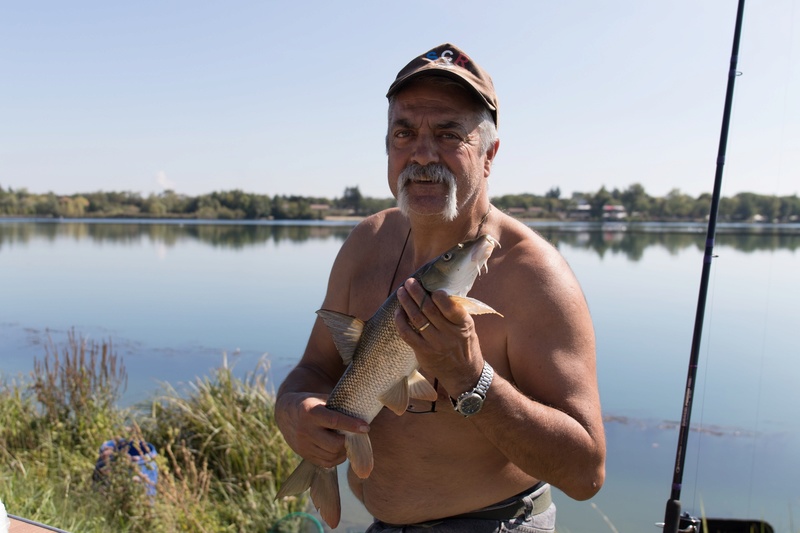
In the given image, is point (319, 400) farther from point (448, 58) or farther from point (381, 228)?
point (448, 58)

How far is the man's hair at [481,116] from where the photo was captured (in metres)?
2.47

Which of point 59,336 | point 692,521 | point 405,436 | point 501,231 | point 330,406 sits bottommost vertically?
point 59,336

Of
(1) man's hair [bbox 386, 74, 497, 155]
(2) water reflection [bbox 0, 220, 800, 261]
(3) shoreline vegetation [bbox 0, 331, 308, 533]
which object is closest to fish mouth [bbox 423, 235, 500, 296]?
(1) man's hair [bbox 386, 74, 497, 155]

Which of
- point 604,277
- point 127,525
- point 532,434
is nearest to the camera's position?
point 532,434

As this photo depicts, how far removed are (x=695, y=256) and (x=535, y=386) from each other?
40.4 meters

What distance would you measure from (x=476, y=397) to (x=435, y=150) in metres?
0.96

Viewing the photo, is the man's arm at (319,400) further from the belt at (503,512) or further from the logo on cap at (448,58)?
the logo on cap at (448,58)

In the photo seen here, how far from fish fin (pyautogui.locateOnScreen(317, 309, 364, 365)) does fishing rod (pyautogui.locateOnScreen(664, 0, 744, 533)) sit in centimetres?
192

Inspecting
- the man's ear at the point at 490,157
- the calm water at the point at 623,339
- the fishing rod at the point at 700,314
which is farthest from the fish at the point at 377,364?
the calm water at the point at 623,339

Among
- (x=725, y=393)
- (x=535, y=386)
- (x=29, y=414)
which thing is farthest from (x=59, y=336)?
(x=535, y=386)

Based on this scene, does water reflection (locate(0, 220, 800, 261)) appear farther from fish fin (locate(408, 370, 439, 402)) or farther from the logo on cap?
fish fin (locate(408, 370, 439, 402))

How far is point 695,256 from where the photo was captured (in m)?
38.8

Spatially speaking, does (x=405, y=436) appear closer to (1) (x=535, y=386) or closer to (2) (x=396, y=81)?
(1) (x=535, y=386)

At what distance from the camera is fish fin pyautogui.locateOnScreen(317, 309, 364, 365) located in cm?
225
